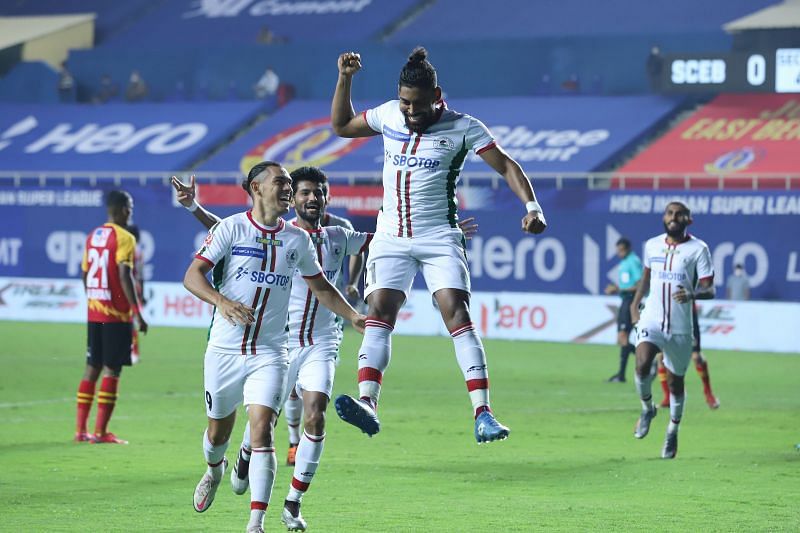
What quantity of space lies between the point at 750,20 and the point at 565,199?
21.9 feet

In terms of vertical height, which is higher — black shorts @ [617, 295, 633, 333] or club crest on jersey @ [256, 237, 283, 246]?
club crest on jersey @ [256, 237, 283, 246]

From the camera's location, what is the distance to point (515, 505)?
11.7 metres

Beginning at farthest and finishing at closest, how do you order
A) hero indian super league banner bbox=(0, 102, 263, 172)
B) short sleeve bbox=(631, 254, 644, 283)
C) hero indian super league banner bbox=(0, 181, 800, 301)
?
hero indian super league banner bbox=(0, 102, 263, 172), hero indian super league banner bbox=(0, 181, 800, 301), short sleeve bbox=(631, 254, 644, 283)

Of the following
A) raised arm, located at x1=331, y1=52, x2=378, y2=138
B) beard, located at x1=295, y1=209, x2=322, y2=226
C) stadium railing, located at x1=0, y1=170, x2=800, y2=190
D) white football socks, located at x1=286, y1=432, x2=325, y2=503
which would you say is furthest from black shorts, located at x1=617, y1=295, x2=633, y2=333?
raised arm, located at x1=331, y1=52, x2=378, y2=138

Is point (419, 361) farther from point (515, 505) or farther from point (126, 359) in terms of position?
point (515, 505)

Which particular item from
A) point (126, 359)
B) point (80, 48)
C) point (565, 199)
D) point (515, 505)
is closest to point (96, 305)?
point (126, 359)

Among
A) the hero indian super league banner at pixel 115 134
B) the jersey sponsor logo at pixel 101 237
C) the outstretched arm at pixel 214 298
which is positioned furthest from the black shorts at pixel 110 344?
the hero indian super league banner at pixel 115 134

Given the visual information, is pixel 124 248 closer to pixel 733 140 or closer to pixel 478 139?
pixel 478 139

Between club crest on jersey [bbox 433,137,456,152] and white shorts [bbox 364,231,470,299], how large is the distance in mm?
535

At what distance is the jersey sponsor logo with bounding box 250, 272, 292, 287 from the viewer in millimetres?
9664

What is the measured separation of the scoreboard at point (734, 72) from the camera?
3102 cm

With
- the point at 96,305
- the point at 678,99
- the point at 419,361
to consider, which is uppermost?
the point at 678,99

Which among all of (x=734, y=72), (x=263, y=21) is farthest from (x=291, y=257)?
(x=263, y=21)

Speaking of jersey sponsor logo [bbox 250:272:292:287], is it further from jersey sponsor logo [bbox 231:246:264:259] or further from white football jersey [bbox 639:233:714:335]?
white football jersey [bbox 639:233:714:335]
